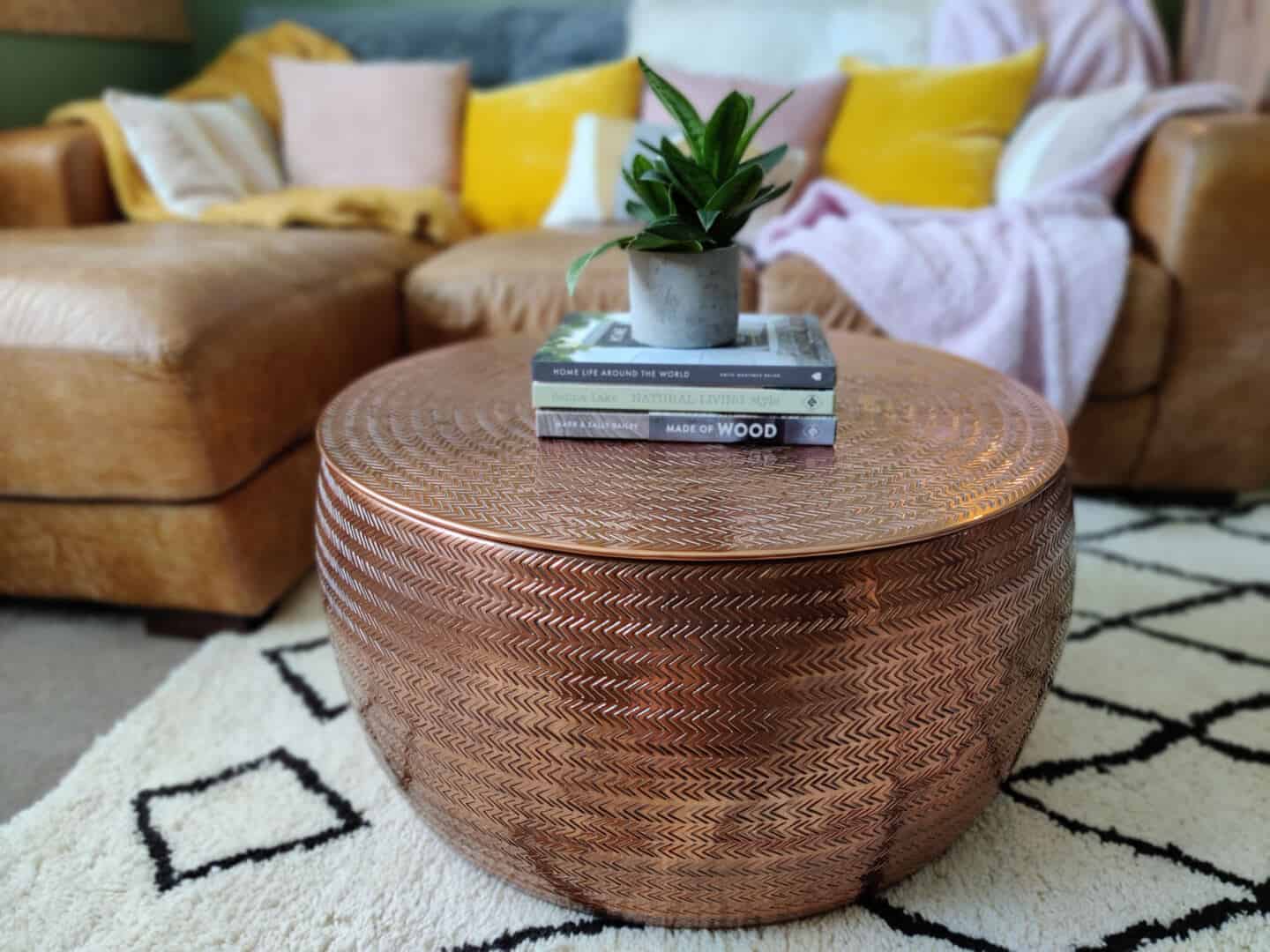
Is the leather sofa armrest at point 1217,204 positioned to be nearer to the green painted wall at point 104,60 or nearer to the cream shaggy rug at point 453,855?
the cream shaggy rug at point 453,855

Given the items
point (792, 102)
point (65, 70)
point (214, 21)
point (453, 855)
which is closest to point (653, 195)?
point (453, 855)

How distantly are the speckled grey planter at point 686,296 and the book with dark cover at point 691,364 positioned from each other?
2cm

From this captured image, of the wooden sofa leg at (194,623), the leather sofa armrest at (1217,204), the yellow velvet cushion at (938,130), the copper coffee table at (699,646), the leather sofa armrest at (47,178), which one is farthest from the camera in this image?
the yellow velvet cushion at (938,130)

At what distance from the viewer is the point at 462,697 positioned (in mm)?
690

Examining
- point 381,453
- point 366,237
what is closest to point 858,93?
point 366,237

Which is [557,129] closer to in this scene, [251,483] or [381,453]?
[251,483]

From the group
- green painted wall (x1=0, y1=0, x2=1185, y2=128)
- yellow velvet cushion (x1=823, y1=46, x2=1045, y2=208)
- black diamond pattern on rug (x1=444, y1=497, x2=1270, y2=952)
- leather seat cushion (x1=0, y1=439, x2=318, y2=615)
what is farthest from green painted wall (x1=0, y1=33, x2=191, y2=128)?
black diamond pattern on rug (x1=444, y1=497, x2=1270, y2=952)

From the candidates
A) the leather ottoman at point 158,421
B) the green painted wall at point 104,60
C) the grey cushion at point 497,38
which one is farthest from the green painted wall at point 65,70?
the leather ottoman at point 158,421

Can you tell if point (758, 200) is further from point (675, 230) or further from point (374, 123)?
point (374, 123)

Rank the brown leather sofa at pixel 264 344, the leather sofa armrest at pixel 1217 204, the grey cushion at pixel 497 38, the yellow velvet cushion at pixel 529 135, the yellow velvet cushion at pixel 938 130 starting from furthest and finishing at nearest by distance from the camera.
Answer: the grey cushion at pixel 497 38
the yellow velvet cushion at pixel 529 135
the yellow velvet cushion at pixel 938 130
the leather sofa armrest at pixel 1217 204
the brown leather sofa at pixel 264 344

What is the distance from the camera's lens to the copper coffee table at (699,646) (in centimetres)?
63

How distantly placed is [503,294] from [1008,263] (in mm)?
865

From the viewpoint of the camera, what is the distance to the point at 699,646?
2.05ft

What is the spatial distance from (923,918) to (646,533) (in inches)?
18.2
